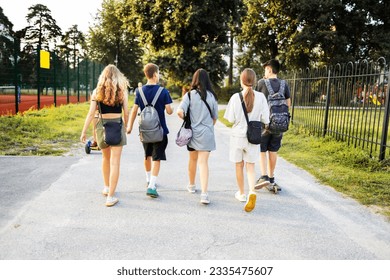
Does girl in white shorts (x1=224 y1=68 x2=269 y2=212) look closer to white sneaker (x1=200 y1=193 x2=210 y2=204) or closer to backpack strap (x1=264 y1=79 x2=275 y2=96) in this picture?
white sneaker (x1=200 y1=193 x2=210 y2=204)

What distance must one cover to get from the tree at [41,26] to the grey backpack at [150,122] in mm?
66811

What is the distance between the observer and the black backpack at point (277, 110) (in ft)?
17.7

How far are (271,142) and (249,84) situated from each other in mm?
1216

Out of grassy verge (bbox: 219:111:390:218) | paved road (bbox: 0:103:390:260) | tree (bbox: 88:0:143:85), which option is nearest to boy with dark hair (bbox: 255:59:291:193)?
paved road (bbox: 0:103:390:260)

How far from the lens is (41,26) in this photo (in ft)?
218

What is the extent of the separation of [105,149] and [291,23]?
107ft

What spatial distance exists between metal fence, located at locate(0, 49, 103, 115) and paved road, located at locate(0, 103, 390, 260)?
31.3ft

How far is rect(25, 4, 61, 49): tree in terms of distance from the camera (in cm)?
6544

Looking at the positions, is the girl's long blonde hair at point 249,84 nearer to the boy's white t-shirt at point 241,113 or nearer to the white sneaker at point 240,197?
the boy's white t-shirt at point 241,113

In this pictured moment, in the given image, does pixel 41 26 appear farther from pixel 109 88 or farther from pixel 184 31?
pixel 109 88

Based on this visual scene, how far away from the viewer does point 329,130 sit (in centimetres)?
988

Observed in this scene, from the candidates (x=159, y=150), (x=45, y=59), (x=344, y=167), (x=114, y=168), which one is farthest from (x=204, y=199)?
(x=45, y=59)

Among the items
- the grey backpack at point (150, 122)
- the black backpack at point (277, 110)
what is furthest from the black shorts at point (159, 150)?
the black backpack at point (277, 110)

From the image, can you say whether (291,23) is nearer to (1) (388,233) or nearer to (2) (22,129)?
(2) (22,129)
